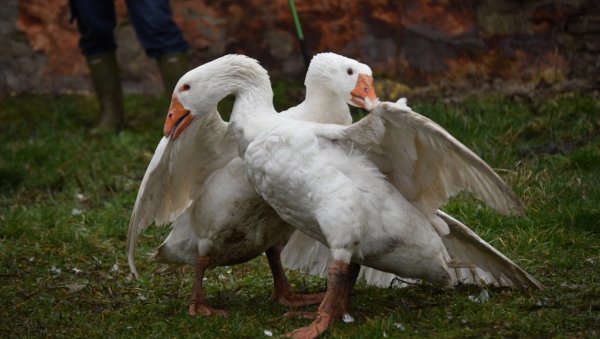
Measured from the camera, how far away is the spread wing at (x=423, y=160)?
479cm

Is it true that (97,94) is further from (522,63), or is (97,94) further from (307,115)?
(307,115)

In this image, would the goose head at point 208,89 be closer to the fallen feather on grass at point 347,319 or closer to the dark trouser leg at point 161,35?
the fallen feather on grass at point 347,319

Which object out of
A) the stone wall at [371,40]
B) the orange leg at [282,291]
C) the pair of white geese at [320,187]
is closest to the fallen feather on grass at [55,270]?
the pair of white geese at [320,187]

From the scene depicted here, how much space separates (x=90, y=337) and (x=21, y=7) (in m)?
6.37

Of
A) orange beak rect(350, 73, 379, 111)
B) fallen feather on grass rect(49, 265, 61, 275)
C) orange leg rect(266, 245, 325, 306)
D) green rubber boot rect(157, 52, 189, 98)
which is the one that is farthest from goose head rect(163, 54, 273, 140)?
green rubber boot rect(157, 52, 189, 98)

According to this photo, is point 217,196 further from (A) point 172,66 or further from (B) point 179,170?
(A) point 172,66

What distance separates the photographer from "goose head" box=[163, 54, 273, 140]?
18.1 feet

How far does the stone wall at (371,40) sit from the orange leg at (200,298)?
13.5ft

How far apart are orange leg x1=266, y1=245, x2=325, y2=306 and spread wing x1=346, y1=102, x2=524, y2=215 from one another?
0.88 meters

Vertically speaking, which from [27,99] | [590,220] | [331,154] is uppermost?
[331,154]

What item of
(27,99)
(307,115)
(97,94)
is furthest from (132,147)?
(307,115)

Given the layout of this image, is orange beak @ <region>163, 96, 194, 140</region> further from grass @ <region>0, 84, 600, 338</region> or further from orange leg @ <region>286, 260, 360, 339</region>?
orange leg @ <region>286, 260, 360, 339</region>

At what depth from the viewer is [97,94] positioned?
389 inches

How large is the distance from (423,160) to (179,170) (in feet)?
4.85
